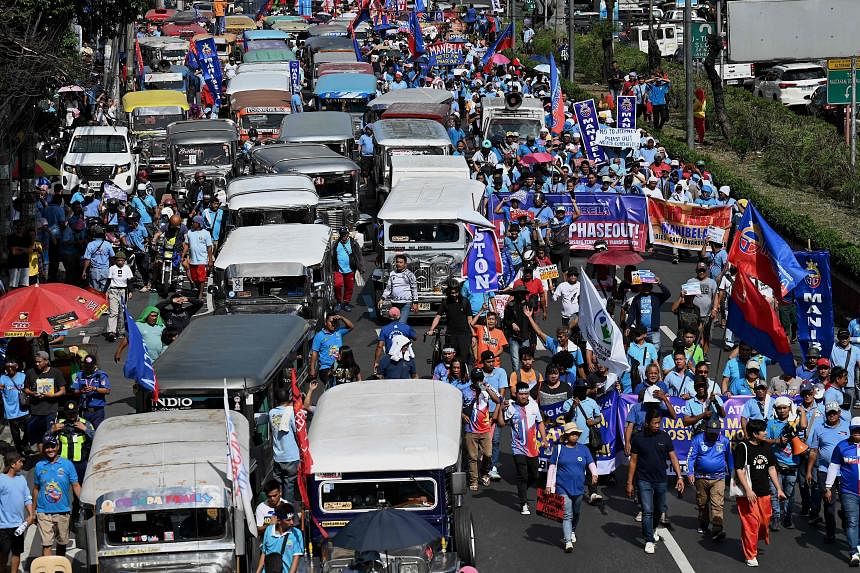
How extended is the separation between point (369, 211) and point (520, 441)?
1782 cm

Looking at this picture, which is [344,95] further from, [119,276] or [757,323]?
[757,323]

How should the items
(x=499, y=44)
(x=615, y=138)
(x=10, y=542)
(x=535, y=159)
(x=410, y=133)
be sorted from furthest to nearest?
(x=499, y=44) < (x=615, y=138) < (x=535, y=159) < (x=410, y=133) < (x=10, y=542)

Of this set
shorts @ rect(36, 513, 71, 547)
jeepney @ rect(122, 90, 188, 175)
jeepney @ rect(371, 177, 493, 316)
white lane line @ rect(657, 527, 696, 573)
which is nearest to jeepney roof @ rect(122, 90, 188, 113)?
jeepney @ rect(122, 90, 188, 175)

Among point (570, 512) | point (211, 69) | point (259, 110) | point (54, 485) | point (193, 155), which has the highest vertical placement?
point (211, 69)

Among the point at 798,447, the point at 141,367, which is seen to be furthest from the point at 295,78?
the point at 798,447

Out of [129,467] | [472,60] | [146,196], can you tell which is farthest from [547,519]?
[472,60]

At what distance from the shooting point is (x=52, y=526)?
1661 centimetres

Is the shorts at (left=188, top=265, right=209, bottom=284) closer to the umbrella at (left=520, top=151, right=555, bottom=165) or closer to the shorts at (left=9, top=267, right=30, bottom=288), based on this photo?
the shorts at (left=9, top=267, right=30, bottom=288)

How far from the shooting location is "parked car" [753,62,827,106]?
5222 cm

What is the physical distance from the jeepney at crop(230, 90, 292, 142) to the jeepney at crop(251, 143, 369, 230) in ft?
27.3

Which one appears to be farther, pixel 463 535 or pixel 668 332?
pixel 668 332

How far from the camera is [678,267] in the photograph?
3127 cm

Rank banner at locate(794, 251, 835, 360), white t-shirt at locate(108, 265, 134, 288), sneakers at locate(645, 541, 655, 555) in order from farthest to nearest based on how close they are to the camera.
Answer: white t-shirt at locate(108, 265, 134, 288) < banner at locate(794, 251, 835, 360) < sneakers at locate(645, 541, 655, 555)

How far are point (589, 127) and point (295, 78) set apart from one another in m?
15.9
